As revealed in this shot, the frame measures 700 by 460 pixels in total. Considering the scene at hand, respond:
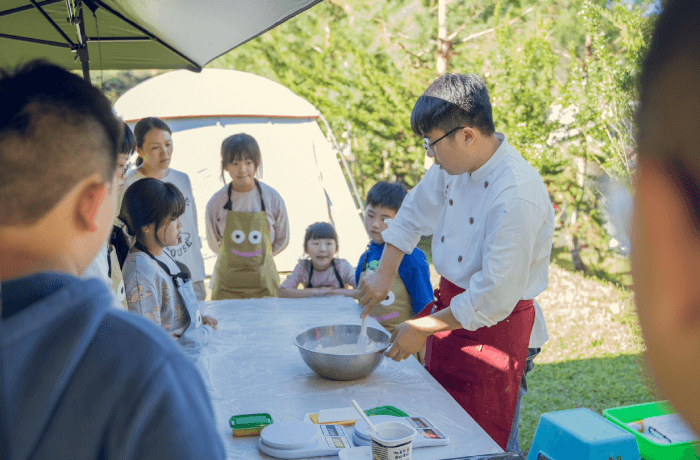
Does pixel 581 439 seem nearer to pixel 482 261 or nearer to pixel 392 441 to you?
pixel 482 261

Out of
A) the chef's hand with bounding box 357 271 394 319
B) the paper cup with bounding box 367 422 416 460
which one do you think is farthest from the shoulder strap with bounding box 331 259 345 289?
the paper cup with bounding box 367 422 416 460

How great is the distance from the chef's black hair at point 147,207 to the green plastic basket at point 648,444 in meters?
2.09

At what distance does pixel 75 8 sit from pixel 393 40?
6531 mm

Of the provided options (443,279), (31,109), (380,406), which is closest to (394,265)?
(443,279)

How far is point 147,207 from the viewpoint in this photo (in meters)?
2.14

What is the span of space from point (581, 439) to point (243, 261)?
2189 mm

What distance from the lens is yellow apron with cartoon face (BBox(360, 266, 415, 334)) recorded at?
286cm

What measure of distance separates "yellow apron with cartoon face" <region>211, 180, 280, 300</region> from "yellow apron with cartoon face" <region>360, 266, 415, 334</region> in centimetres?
95

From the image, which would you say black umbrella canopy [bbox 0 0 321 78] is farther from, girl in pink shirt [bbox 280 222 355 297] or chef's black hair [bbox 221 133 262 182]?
girl in pink shirt [bbox 280 222 355 297]

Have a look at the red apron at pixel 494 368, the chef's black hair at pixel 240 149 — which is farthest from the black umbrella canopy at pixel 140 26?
the red apron at pixel 494 368

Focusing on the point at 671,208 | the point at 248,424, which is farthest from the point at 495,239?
the point at 671,208

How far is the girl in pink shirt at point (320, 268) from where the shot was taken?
332cm

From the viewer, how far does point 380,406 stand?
1.66m

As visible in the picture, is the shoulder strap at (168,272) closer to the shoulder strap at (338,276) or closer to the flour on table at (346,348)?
the flour on table at (346,348)
